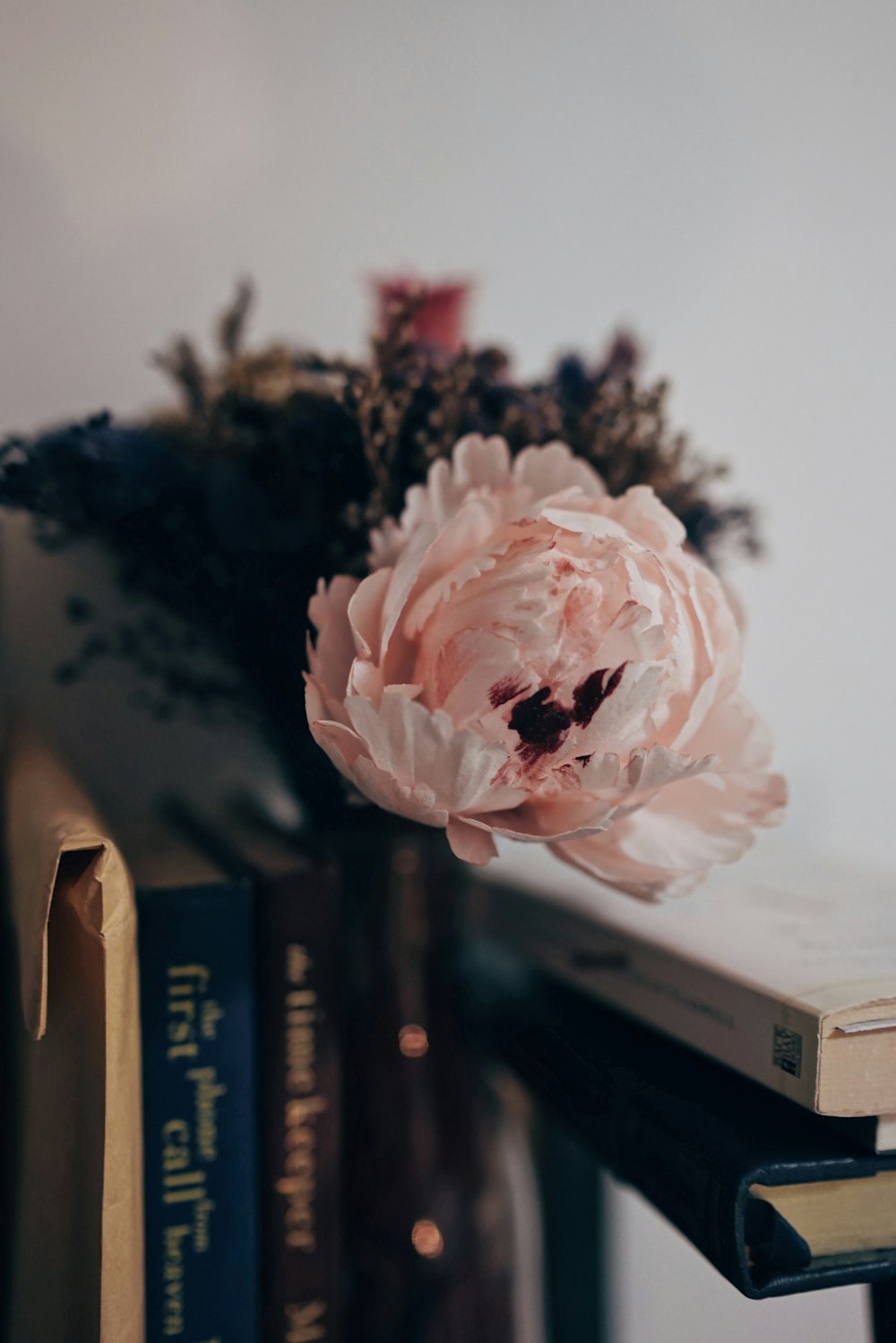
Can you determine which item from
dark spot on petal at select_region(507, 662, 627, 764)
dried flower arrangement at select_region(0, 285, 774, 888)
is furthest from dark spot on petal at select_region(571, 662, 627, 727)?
dried flower arrangement at select_region(0, 285, 774, 888)

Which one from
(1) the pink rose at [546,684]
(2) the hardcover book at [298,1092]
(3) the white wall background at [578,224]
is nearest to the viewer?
(1) the pink rose at [546,684]

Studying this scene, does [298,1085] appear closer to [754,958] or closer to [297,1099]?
[297,1099]

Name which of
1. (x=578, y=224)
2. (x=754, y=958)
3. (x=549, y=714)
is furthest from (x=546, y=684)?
(x=578, y=224)

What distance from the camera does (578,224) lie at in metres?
0.74

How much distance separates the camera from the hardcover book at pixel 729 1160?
0.35 meters

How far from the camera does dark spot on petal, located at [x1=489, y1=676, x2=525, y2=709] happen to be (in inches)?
12.4

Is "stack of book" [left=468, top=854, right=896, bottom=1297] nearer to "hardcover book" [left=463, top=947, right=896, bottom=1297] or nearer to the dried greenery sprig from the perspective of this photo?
"hardcover book" [left=463, top=947, right=896, bottom=1297]

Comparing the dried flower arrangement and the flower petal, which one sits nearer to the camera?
the flower petal

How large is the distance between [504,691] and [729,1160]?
216 mm

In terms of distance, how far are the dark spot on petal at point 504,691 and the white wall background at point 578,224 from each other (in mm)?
421

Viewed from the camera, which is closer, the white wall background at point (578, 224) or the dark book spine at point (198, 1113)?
the dark book spine at point (198, 1113)

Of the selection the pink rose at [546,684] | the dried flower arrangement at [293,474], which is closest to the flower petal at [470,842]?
the pink rose at [546,684]

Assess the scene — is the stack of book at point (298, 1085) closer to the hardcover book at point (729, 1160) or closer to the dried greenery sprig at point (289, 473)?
the hardcover book at point (729, 1160)

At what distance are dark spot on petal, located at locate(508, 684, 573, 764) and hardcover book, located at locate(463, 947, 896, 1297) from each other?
189 millimetres
